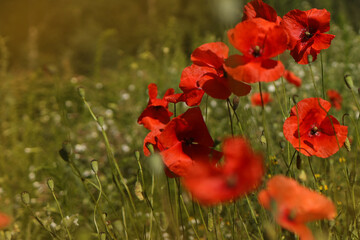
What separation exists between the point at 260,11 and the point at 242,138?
17.9 inches

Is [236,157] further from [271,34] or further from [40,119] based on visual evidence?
[40,119]

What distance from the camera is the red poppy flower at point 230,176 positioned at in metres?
0.52

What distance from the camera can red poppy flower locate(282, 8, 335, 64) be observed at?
1.03 meters

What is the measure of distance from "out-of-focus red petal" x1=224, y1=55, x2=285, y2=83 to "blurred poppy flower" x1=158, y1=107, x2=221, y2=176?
174mm

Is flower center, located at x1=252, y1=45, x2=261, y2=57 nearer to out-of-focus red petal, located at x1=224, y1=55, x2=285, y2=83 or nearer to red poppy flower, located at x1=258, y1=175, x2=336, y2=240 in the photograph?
out-of-focus red petal, located at x1=224, y1=55, x2=285, y2=83

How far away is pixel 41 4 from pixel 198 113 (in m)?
11.4

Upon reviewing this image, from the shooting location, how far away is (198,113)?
0.91 m

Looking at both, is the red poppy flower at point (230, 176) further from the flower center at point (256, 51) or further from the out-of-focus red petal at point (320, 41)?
the out-of-focus red petal at point (320, 41)

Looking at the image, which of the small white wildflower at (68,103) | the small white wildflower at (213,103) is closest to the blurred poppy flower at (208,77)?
the small white wildflower at (213,103)

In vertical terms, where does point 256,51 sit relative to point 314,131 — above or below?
above

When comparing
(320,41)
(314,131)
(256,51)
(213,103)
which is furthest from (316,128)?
(213,103)

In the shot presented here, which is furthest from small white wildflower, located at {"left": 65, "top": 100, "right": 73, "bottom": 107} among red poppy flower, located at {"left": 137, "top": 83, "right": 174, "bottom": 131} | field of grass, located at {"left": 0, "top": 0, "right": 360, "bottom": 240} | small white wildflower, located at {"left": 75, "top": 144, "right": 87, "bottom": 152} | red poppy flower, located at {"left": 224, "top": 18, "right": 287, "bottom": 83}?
red poppy flower, located at {"left": 224, "top": 18, "right": 287, "bottom": 83}

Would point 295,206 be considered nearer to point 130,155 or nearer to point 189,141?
point 189,141

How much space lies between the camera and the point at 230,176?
0.56 meters
